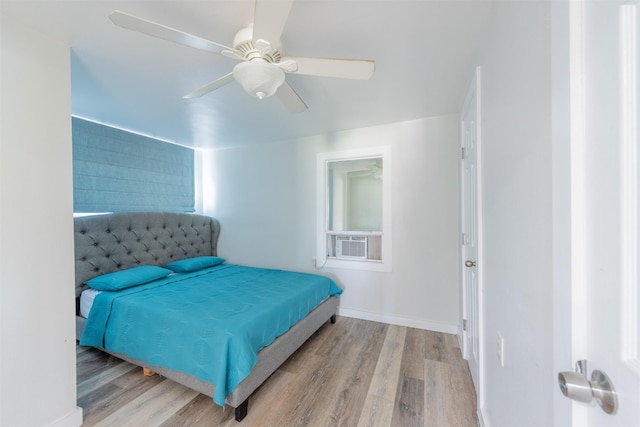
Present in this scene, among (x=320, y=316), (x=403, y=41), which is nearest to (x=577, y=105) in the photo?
(x=403, y=41)

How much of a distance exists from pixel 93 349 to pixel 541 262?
3.36 m

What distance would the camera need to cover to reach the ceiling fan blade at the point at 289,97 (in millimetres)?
1436

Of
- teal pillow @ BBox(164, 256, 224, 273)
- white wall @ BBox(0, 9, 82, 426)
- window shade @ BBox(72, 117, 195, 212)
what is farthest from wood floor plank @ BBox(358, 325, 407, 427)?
window shade @ BBox(72, 117, 195, 212)

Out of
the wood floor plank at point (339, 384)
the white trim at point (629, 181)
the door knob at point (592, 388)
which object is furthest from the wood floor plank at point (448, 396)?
the white trim at point (629, 181)

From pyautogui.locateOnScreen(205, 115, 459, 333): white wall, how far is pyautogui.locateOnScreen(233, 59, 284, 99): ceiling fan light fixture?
73.4 inches

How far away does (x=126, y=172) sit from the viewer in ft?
9.50

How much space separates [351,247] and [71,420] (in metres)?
2.53

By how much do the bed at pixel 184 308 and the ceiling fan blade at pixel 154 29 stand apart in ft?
4.97

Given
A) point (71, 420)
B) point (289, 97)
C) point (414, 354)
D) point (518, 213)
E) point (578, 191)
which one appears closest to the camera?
point (578, 191)

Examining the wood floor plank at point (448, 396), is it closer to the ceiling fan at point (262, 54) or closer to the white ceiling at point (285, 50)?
the ceiling fan at point (262, 54)

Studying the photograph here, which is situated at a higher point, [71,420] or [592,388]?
[592,388]

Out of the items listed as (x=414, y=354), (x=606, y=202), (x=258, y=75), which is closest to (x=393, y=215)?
(x=414, y=354)

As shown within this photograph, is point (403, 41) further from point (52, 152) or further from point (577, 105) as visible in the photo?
point (52, 152)

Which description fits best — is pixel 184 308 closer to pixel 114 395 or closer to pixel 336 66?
pixel 114 395
